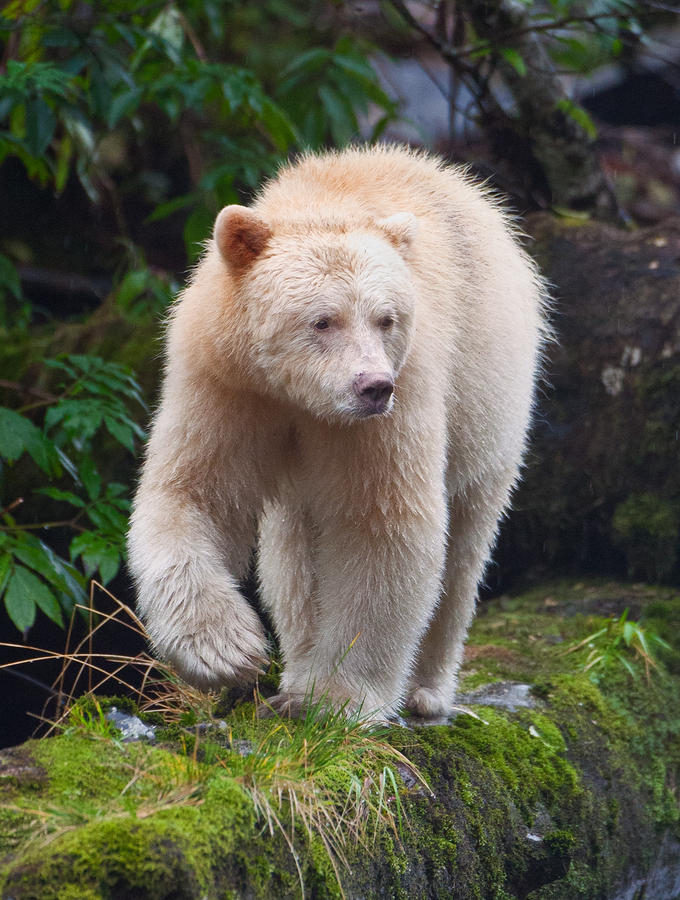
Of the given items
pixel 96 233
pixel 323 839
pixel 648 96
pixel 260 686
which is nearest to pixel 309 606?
pixel 260 686

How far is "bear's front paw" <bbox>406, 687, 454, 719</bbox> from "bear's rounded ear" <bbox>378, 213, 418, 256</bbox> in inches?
76.8

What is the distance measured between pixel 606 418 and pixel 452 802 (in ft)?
12.5

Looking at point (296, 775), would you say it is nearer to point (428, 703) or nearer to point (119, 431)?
point (428, 703)

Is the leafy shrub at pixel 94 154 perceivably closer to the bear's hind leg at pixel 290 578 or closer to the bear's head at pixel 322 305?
the bear's hind leg at pixel 290 578

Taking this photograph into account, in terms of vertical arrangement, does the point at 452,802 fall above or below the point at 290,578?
below

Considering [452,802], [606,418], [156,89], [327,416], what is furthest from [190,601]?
[606,418]

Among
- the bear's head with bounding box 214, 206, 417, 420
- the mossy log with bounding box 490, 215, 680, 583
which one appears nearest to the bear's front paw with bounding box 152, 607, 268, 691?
the bear's head with bounding box 214, 206, 417, 420

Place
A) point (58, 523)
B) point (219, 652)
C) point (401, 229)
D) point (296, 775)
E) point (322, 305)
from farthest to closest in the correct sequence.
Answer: point (58, 523) → point (401, 229) → point (219, 652) → point (322, 305) → point (296, 775)

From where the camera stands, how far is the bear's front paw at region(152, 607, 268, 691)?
348 centimetres

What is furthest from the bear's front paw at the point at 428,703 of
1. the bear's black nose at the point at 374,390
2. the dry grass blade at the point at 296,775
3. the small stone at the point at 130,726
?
the bear's black nose at the point at 374,390

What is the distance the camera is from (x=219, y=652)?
11.4ft

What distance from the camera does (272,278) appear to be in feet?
11.3

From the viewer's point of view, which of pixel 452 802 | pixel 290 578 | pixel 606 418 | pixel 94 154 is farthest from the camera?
pixel 94 154

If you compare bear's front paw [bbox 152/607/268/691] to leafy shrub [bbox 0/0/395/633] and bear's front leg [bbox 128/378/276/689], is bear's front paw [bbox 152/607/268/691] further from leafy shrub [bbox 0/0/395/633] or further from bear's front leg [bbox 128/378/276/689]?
leafy shrub [bbox 0/0/395/633]
